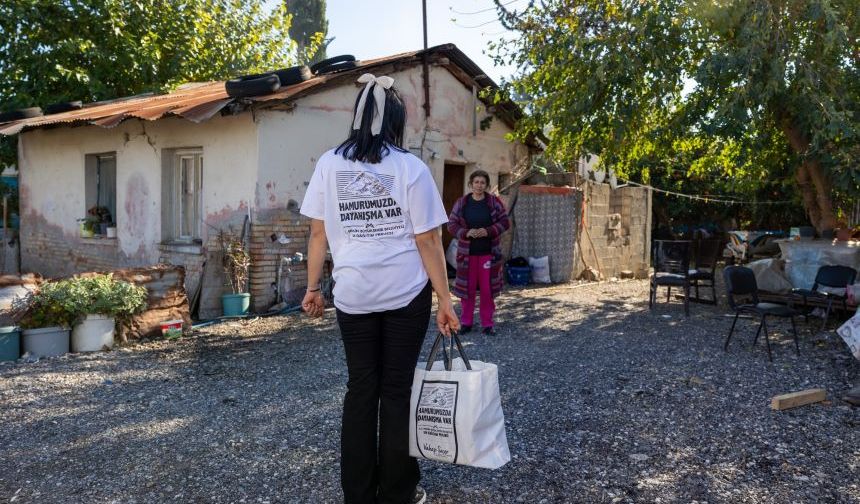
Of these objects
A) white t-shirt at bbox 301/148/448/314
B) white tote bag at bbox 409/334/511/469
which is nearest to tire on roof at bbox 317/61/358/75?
white t-shirt at bbox 301/148/448/314

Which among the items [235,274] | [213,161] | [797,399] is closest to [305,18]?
[213,161]

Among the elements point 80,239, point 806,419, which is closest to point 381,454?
point 806,419

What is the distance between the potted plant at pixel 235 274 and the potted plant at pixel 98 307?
162 cm

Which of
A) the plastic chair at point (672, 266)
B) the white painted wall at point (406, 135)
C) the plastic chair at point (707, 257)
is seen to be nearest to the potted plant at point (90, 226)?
the white painted wall at point (406, 135)

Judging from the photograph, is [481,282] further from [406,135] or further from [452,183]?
[452,183]

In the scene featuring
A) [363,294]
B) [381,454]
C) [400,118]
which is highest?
[400,118]

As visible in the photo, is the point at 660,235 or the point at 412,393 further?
the point at 660,235

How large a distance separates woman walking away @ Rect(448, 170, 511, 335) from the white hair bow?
3.87m

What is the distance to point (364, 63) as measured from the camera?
33.1 feet

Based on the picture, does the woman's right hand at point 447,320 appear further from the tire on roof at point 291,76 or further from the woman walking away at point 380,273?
the tire on roof at point 291,76

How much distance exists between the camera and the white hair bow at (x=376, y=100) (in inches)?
107

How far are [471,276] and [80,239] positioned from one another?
293 inches

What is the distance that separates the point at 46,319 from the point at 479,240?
4125 millimetres

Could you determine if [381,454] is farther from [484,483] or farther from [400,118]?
[400,118]
